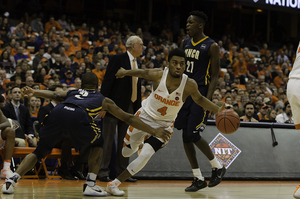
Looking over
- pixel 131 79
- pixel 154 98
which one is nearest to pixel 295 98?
pixel 154 98

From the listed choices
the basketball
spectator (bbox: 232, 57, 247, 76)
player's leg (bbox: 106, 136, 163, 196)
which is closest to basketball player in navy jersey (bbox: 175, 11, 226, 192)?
the basketball

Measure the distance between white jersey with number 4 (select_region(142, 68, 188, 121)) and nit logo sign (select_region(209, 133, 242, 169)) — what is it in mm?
2819

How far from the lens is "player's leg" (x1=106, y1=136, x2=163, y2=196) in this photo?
4398mm

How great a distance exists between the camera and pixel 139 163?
4.38 metres

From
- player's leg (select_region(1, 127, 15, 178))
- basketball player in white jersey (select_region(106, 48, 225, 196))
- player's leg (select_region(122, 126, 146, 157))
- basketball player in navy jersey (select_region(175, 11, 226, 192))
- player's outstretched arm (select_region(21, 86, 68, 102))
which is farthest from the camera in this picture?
player's leg (select_region(1, 127, 15, 178))

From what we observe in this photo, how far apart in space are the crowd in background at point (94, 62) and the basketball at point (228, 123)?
139 inches

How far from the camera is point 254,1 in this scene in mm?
18562

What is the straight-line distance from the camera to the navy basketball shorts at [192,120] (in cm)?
527

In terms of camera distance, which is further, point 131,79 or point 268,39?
point 268,39

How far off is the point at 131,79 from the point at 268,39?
20689mm

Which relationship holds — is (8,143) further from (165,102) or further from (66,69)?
(66,69)

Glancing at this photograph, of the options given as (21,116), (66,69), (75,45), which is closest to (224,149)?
(21,116)

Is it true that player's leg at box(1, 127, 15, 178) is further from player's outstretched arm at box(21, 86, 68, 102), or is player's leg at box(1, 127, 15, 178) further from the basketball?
the basketball

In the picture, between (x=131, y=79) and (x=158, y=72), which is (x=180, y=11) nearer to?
(x=131, y=79)
